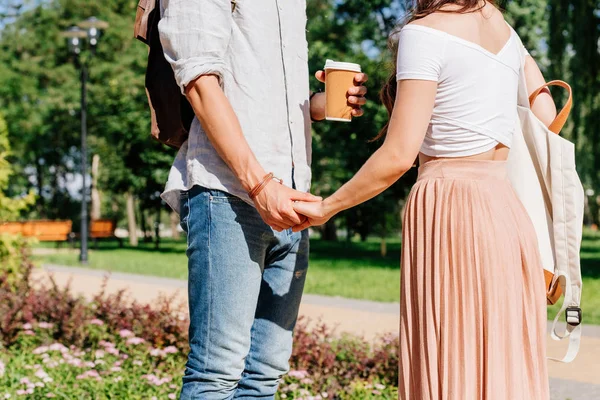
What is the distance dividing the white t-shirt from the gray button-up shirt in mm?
383

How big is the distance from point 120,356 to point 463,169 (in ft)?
13.3

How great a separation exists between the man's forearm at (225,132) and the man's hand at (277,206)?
0.14 feet

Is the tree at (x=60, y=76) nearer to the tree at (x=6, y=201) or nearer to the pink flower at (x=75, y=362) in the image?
the tree at (x=6, y=201)

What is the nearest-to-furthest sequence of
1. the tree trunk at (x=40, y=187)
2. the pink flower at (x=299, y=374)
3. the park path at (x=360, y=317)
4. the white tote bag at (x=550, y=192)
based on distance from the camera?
the white tote bag at (x=550, y=192), the pink flower at (x=299, y=374), the park path at (x=360, y=317), the tree trunk at (x=40, y=187)

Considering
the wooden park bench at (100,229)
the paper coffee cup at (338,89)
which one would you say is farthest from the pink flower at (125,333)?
the wooden park bench at (100,229)

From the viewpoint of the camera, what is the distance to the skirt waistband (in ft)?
6.83

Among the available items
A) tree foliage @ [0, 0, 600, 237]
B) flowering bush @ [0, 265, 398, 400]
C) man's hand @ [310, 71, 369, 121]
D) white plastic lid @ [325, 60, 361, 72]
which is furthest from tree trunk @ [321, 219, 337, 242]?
white plastic lid @ [325, 60, 361, 72]

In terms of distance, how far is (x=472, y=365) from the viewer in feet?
6.69

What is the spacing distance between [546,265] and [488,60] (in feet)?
2.01

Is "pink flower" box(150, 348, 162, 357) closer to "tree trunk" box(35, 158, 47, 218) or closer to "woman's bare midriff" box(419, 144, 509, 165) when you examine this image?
"woman's bare midriff" box(419, 144, 509, 165)

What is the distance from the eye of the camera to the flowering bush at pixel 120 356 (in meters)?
4.59

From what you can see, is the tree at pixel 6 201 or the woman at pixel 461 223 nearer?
the woman at pixel 461 223

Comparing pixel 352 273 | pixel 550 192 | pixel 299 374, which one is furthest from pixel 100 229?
pixel 550 192

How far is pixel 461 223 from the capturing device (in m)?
2.06
